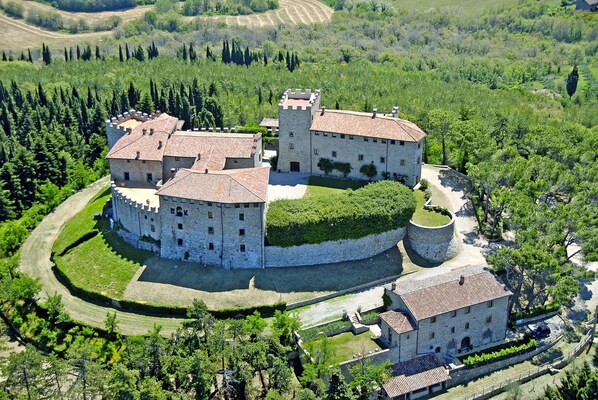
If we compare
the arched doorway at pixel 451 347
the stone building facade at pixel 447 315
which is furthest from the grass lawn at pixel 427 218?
the arched doorway at pixel 451 347

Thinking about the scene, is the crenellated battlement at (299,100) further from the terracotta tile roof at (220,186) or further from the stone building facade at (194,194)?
the terracotta tile roof at (220,186)

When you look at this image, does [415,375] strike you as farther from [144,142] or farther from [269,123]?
[269,123]

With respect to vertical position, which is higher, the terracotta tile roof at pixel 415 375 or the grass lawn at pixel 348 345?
the grass lawn at pixel 348 345

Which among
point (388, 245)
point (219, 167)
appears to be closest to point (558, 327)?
point (388, 245)

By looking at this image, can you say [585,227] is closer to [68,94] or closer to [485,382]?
[485,382]

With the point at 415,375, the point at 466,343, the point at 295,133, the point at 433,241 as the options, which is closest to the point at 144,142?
the point at 295,133

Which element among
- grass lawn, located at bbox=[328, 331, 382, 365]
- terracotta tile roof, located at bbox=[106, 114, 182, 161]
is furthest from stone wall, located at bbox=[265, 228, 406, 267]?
terracotta tile roof, located at bbox=[106, 114, 182, 161]
